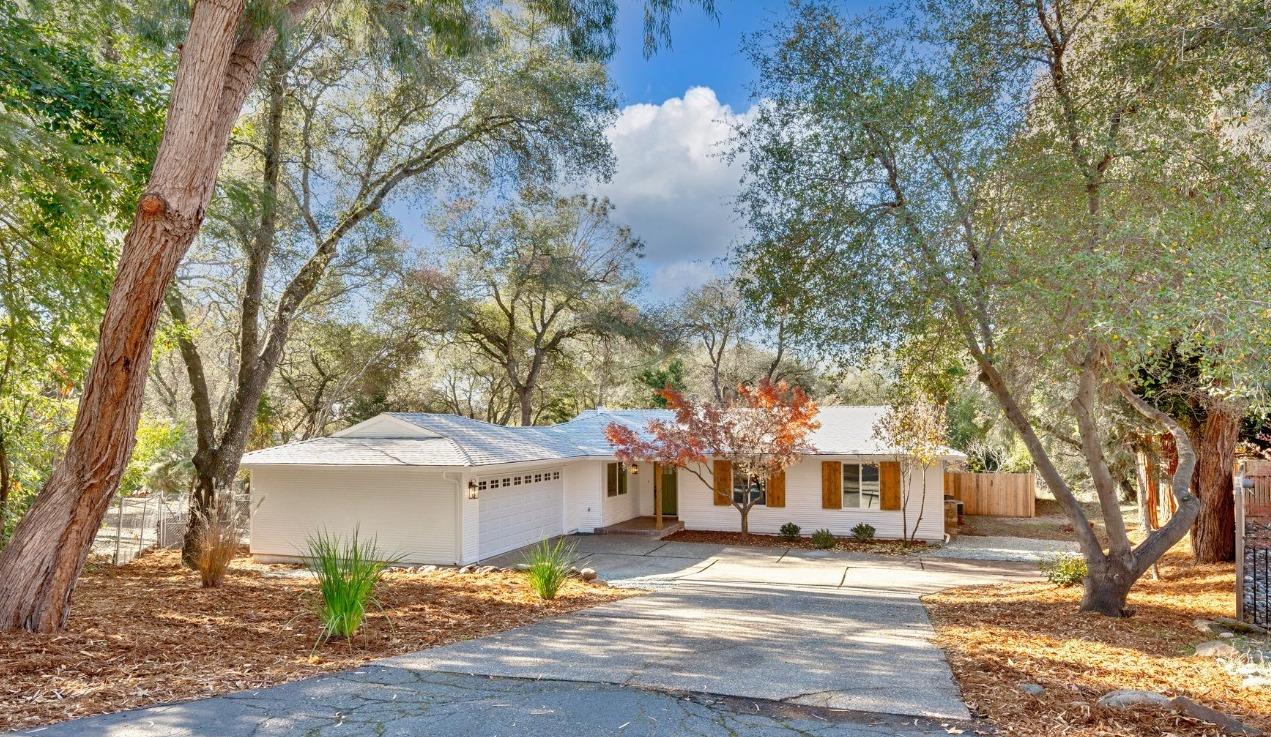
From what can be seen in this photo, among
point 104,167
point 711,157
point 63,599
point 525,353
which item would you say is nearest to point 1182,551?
point 711,157

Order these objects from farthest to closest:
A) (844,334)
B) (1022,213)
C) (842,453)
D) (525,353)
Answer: (525,353), (842,453), (844,334), (1022,213)

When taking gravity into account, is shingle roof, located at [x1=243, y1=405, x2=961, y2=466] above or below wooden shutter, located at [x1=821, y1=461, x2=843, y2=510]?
above

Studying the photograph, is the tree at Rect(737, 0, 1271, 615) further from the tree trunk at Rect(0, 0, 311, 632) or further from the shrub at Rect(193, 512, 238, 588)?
the shrub at Rect(193, 512, 238, 588)

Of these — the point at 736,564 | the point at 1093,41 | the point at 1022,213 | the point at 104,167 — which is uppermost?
the point at 1093,41

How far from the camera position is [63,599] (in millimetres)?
6133

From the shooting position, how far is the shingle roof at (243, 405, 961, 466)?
1381 centimetres

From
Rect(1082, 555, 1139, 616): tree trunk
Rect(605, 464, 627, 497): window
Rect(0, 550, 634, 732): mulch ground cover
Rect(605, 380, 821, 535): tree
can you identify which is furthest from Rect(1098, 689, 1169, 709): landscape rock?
Rect(605, 464, 627, 497): window

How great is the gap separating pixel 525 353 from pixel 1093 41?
2170 cm

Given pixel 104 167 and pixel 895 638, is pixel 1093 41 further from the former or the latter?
pixel 104 167

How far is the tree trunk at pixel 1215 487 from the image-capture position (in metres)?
12.3

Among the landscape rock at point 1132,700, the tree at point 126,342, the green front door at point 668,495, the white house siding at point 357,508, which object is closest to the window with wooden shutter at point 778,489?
the green front door at point 668,495

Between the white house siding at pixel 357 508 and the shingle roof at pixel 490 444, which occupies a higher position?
the shingle roof at pixel 490 444

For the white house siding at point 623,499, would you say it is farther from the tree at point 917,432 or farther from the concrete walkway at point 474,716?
the concrete walkway at point 474,716

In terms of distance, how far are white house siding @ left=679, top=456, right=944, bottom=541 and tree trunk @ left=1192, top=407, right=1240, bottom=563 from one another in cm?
567
